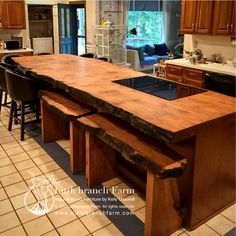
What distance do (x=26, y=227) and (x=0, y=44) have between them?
5.85 metres

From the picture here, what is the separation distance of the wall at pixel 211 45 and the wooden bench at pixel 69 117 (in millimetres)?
2762

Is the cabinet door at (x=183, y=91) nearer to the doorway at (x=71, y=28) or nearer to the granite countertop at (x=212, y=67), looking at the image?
the granite countertop at (x=212, y=67)

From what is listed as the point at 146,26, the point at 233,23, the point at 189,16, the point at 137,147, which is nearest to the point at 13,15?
the point at 146,26

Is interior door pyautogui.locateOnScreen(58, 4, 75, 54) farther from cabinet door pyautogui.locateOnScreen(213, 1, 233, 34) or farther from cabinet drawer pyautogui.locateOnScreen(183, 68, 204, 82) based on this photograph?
cabinet door pyautogui.locateOnScreen(213, 1, 233, 34)

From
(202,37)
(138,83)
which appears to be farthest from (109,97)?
(202,37)

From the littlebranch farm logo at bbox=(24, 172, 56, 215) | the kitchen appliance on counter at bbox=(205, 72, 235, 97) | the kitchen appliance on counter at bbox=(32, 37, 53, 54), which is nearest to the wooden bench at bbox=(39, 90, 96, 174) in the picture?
the littlebranch farm logo at bbox=(24, 172, 56, 215)

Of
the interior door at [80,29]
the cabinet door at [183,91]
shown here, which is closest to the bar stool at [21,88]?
the cabinet door at [183,91]

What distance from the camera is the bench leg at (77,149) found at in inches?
113

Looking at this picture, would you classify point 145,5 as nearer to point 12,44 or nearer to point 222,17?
point 12,44

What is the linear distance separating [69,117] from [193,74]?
2.49 m

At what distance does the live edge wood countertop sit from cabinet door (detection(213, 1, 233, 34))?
1.82 metres

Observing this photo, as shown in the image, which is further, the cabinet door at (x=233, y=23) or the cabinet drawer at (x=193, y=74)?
the cabinet drawer at (x=193, y=74)

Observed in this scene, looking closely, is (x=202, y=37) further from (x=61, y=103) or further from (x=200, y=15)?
(x=61, y=103)

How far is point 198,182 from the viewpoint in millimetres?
2152
